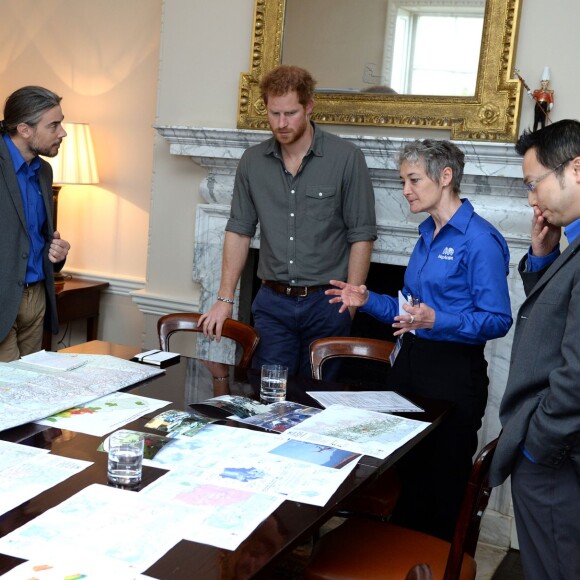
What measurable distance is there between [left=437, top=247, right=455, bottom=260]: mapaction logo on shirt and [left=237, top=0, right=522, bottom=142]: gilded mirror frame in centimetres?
104

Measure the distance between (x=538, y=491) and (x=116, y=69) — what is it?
3857 mm

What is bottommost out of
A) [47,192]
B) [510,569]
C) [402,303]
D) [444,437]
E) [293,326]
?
[510,569]

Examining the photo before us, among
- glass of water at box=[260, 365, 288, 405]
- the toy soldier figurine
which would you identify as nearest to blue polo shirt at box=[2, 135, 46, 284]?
glass of water at box=[260, 365, 288, 405]

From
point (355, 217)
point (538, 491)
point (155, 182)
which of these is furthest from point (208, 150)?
point (538, 491)

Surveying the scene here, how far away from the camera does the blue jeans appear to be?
345cm

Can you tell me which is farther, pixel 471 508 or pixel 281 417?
pixel 281 417

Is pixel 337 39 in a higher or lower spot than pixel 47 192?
higher

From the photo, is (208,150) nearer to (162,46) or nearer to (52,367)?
(162,46)

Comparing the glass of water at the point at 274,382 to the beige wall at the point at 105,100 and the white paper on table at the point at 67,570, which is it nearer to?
the white paper on table at the point at 67,570

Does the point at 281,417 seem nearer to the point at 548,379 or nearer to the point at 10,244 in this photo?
the point at 548,379

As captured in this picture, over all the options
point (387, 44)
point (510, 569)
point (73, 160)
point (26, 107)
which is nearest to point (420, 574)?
point (510, 569)

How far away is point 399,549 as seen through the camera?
227 centimetres

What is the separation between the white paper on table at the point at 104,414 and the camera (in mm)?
2151

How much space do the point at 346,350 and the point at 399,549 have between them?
1055mm
